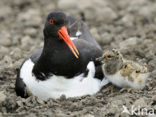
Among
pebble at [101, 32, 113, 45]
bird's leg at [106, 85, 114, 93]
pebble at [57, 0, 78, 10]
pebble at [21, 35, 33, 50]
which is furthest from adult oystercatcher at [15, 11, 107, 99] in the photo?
pebble at [57, 0, 78, 10]

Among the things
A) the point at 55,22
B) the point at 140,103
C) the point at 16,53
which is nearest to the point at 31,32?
the point at 16,53

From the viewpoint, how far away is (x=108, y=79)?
7051 millimetres

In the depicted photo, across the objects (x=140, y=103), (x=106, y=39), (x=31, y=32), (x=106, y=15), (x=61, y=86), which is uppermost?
(x=106, y=15)

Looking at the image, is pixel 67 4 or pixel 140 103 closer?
pixel 140 103

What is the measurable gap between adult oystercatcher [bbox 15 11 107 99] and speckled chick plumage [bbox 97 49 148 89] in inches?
11.7

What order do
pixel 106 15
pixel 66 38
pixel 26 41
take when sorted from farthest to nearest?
pixel 106 15
pixel 26 41
pixel 66 38

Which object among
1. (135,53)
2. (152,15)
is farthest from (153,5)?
(135,53)

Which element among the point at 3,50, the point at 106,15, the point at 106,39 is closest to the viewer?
the point at 3,50

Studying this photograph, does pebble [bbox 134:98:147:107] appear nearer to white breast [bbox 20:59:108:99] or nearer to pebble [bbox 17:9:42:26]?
white breast [bbox 20:59:108:99]

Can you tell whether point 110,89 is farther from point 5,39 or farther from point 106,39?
point 5,39

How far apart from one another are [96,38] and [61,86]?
359 centimetres

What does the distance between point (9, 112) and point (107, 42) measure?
14.4ft

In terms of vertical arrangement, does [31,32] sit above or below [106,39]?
above

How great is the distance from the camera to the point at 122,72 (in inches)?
266
